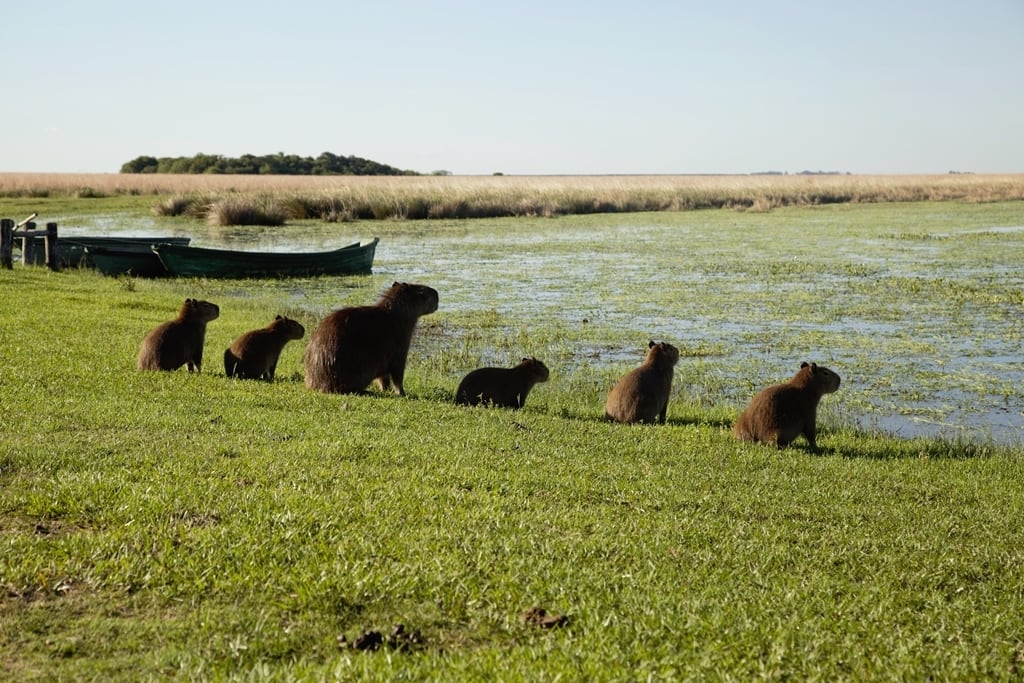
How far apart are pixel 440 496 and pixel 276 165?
108629 mm

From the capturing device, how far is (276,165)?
361 ft

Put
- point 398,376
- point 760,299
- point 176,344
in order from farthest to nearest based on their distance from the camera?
point 760,299
point 398,376
point 176,344

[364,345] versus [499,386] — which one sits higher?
[364,345]

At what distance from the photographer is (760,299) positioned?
20.1m

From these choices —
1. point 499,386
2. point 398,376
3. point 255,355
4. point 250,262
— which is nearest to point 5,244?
point 250,262

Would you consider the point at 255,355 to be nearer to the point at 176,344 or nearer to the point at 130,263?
the point at 176,344

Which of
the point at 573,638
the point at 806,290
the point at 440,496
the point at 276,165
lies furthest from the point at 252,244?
the point at 276,165

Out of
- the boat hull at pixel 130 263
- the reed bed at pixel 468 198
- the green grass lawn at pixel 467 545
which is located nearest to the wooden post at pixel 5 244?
the boat hull at pixel 130 263

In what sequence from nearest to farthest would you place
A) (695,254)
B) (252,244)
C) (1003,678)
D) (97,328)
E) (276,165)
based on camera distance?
1. (1003,678)
2. (97,328)
3. (695,254)
4. (252,244)
5. (276,165)

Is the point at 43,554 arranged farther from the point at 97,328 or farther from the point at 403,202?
the point at 403,202

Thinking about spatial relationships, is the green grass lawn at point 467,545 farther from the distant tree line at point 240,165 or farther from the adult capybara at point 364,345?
the distant tree line at point 240,165

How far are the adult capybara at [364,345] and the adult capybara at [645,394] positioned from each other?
231cm

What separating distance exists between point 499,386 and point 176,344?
3.38 meters

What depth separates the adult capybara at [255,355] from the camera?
421 inches
